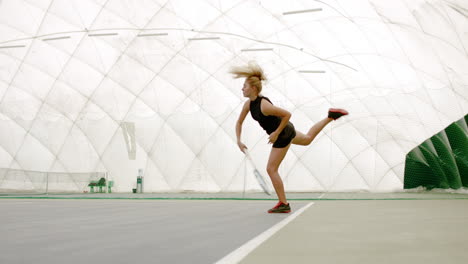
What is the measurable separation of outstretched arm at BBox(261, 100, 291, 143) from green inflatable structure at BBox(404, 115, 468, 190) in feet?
51.8

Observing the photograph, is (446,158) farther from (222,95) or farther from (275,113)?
(275,113)

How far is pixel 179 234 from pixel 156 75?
21.3m

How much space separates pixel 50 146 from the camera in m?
27.2

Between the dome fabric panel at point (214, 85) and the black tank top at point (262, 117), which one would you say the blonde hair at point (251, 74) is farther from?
the dome fabric panel at point (214, 85)

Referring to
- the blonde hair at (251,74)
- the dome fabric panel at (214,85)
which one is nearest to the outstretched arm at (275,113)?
the blonde hair at (251,74)

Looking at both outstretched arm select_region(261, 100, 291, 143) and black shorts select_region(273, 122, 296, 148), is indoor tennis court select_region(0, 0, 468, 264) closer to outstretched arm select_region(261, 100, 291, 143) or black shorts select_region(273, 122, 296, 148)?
black shorts select_region(273, 122, 296, 148)

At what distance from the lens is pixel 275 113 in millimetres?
8062

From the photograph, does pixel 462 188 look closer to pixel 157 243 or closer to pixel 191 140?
pixel 191 140

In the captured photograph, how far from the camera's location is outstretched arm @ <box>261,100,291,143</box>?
26.2 ft

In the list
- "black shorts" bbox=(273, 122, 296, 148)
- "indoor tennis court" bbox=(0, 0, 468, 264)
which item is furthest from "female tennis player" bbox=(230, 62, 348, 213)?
"indoor tennis court" bbox=(0, 0, 468, 264)

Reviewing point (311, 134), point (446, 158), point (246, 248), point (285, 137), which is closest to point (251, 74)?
point (285, 137)

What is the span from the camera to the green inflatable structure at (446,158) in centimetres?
2188

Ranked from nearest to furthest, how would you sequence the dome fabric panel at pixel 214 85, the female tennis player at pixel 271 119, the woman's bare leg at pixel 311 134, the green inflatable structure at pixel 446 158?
the female tennis player at pixel 271 119 → the woman's bare leg at pixel 311 134 → the green inflatable structure at pixel 446 158 → the dome fabric panel at pixel 214 85

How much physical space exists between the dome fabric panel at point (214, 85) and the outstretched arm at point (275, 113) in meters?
15.8
